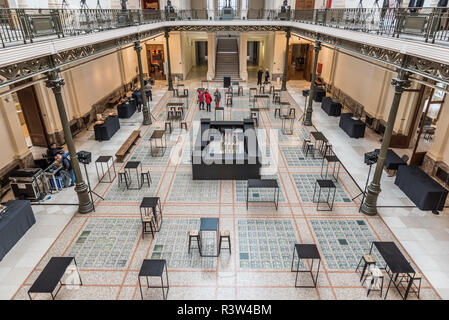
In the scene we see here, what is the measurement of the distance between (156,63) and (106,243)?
21.5 metres

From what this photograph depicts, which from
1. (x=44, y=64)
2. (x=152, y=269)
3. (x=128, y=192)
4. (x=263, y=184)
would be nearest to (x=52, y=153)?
(x=128, y=192)

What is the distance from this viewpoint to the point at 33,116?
12281 mm

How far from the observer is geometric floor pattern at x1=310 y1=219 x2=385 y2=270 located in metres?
7.34

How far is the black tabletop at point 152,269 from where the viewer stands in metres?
5.95

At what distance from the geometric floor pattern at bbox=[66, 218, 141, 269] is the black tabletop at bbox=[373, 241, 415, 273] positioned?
19.4 feet

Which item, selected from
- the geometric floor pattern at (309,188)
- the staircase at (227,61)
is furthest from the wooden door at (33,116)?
the staircase at (227,61)

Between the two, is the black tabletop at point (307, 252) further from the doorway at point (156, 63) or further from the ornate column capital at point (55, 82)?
the doorway at point (156, 63)

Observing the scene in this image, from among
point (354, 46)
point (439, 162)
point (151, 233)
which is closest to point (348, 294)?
point (151, 233)

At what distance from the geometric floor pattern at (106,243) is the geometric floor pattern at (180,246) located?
71cm

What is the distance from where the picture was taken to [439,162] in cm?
1023

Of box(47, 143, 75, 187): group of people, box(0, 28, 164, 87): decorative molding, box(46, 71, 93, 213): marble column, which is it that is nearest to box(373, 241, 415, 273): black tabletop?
box(46, 71, 93, 213): marble column

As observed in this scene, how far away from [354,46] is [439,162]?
16.0 ft

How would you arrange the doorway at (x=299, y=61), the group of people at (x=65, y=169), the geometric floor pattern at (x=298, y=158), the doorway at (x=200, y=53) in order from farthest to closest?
the doorway at (x=200, y=53) < the doorway at (x=299, y=61) < the geometric floor pattern at (x=298, y=158) < the group of people at (x=65, y=169)

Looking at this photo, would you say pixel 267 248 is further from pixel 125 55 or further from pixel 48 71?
pixel 125 55
